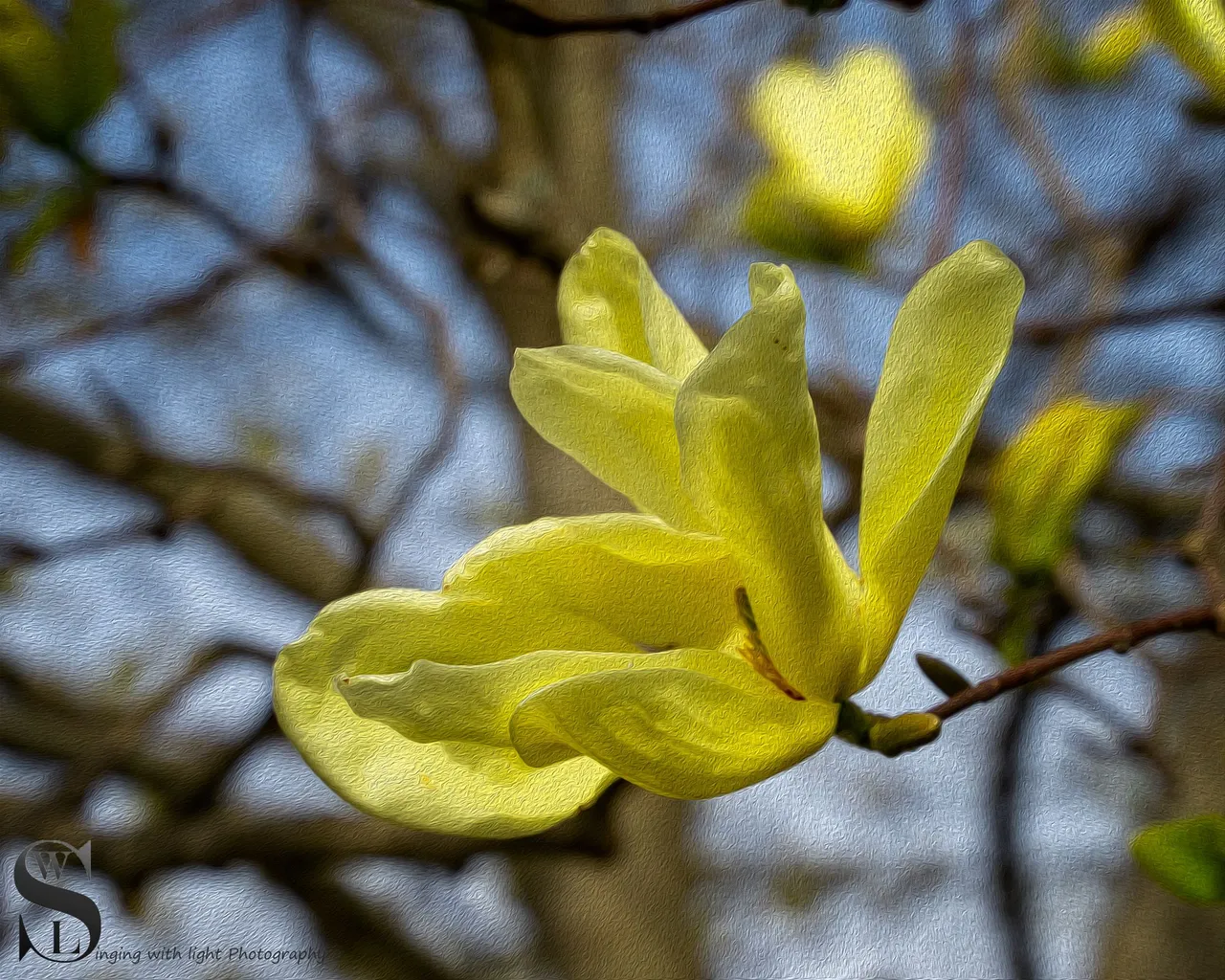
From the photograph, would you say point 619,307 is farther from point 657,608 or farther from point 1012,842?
point 1012,842

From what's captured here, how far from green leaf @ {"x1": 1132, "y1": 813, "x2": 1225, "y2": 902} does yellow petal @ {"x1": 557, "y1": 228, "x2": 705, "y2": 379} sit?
10.1 inches

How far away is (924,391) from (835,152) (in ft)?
0.67

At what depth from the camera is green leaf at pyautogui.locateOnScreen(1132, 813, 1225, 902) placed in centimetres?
38

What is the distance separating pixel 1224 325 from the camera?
0.42m

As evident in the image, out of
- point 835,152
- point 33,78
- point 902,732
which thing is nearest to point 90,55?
point 33,78

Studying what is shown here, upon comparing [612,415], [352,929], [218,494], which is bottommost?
[352,929]

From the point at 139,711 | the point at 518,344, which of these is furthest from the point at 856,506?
the point at 139,711

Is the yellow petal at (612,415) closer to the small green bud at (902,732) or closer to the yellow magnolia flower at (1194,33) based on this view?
the small green bud at (902,732)

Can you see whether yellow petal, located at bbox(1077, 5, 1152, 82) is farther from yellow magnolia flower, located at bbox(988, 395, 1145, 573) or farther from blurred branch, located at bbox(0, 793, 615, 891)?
blurred branch, located at bbox(0, 793, 615, 891)

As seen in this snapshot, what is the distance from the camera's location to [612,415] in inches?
10.5

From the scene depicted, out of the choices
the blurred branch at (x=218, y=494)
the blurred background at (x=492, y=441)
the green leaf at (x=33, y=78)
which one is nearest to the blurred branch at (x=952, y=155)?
the blurred background at (x=492, y=441)

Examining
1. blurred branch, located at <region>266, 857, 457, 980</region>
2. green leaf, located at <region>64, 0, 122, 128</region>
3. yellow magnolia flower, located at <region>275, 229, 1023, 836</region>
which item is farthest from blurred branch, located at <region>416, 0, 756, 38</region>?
blurred branch, located at <region>266, 857, 457, 980</region>

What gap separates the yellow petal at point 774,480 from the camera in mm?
220

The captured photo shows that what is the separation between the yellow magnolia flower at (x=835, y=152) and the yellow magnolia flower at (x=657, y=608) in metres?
0.18
